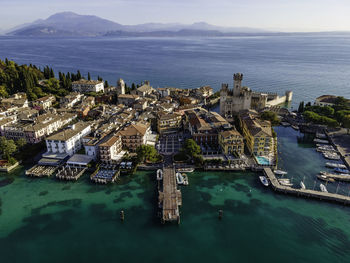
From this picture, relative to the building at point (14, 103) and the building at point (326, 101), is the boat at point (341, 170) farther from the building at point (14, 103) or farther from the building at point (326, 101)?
the building at point (14, 103)

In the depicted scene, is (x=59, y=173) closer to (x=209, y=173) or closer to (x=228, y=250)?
(x=209, y=173)

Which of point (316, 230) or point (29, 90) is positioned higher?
point (29, 90)

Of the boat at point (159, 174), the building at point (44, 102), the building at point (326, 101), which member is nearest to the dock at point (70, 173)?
the boat at point (159, 174)

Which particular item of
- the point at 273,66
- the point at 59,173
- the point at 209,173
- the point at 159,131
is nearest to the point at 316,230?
the point at 209,173

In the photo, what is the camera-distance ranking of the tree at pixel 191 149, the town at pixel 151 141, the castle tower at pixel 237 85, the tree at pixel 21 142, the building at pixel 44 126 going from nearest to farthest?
the town at pixel 151 141, the tree at pixel 191 149, the tree at pixel 21 142, the building at pixel 44 126, the castle tower at pixel 237 85

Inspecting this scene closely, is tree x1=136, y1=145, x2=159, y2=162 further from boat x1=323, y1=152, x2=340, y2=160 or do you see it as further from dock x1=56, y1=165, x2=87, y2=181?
boat x1=323, y1=152, x2=340, y2=160

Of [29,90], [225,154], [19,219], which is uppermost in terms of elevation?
[29,90]
